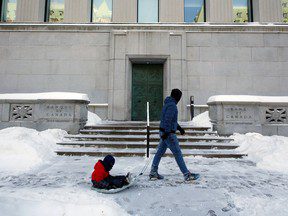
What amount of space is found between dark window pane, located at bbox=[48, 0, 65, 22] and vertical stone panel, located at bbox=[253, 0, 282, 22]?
505 inches

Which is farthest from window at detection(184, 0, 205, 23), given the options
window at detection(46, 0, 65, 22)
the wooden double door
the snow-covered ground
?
the snow-covered ground

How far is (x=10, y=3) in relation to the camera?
1552 cm

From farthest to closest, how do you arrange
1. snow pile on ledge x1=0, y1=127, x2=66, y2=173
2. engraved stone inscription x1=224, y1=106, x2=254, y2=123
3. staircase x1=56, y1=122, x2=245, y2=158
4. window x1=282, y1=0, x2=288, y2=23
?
window x1=282, y1=0, x2=288, y2=23, engraved stone inscription x1=224, y1=106, x2=254, y2=123, staircase x1=56, y1=122, x2=245, y2=158, snow pile on ledge x1=0, y1=127, x2=66, y2=173

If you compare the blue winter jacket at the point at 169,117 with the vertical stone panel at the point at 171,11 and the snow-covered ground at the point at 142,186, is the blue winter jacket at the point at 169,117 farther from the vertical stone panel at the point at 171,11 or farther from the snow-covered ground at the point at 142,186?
the vertical stone panel at the point at 171,11

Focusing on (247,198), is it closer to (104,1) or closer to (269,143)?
(269,143)

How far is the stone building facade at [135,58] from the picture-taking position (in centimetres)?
1323

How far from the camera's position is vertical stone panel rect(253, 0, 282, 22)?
1447 cm

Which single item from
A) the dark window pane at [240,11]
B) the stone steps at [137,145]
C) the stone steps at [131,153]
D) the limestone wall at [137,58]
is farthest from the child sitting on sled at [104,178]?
the dark window pane at [240,11]

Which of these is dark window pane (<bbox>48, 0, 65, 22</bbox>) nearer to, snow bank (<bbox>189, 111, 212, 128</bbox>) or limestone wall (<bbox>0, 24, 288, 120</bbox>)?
limestone wall (<bbox>0, 24, 288, 120</bbox>)

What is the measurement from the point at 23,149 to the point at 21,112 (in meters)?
3.44

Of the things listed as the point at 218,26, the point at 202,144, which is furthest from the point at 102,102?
the point at 218,26

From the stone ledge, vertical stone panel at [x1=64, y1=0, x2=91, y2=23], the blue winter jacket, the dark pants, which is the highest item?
vertical stone panel at [x1=64, y1=0, x2=91, y2=23]

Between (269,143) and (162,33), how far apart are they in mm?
8534

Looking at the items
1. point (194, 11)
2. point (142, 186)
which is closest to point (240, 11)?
point (194, 11)
